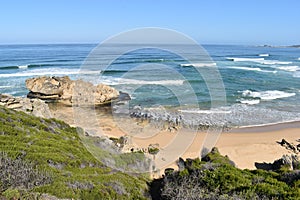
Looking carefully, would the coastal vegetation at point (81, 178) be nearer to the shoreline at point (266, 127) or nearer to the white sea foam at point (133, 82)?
the shoreline at point (266, 127)

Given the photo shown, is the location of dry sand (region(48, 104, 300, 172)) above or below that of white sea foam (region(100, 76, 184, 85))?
below

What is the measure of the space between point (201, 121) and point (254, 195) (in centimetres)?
1134

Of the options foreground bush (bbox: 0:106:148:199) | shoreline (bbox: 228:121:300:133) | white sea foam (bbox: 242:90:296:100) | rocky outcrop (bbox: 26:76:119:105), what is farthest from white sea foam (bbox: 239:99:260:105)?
foreground bush (bbox: 0:106:148:199)

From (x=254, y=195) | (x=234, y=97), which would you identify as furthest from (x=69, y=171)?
(x=234, y=97)

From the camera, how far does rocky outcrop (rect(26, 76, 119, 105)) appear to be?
2044cm

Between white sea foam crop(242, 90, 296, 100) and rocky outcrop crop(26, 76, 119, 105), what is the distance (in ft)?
39.1

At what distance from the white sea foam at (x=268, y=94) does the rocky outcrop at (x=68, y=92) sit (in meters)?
11.9

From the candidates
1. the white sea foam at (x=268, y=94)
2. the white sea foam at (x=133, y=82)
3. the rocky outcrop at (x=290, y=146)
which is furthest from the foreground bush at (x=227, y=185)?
the white sea foam at (x=133, y=82)

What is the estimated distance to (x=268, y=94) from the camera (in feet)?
80.4

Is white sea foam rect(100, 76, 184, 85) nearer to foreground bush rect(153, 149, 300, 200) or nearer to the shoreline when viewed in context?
the shoreline

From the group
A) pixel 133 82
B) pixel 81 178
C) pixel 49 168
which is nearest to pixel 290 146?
pixel 81 178

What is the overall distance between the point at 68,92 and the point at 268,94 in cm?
1683

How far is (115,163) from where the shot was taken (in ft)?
26.0

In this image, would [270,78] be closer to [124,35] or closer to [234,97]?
[234,97]
